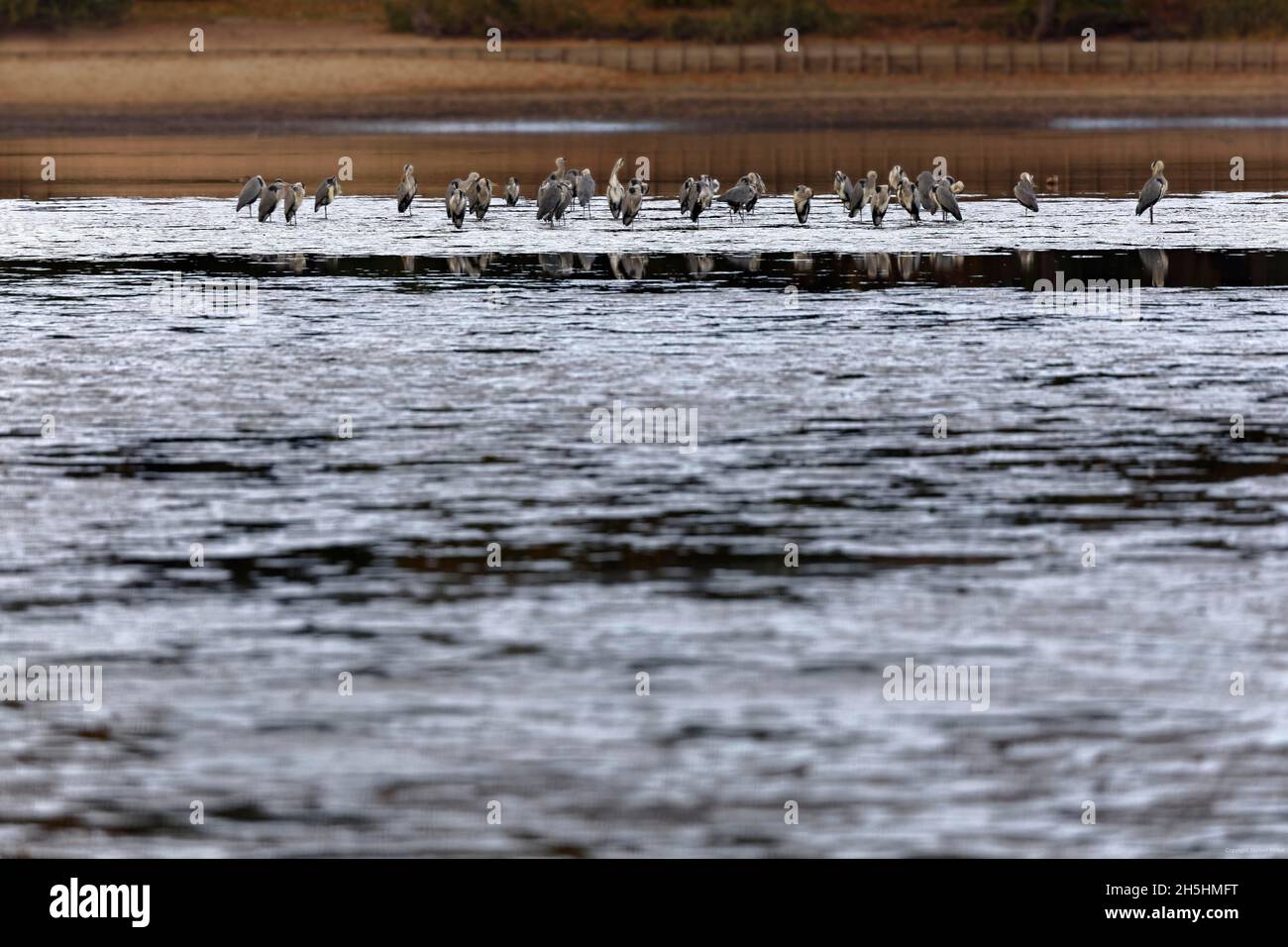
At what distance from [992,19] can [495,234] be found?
2540 inches

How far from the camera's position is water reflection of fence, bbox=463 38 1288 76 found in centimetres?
7600

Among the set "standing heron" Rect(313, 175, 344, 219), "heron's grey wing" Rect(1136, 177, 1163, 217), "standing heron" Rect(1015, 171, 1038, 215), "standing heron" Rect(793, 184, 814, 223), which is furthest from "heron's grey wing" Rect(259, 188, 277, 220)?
"heron's grey wing" Rect(1136, 177, 1163, 217)

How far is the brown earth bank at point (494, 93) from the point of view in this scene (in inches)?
2527

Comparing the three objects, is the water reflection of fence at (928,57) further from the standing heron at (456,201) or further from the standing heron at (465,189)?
the standing heron at (456,201)

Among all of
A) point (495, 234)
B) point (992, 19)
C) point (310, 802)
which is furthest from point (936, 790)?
point (992, 19)

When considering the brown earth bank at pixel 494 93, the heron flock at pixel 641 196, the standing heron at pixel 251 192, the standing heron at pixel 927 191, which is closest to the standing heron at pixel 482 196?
the heron flock at pixel 641 196

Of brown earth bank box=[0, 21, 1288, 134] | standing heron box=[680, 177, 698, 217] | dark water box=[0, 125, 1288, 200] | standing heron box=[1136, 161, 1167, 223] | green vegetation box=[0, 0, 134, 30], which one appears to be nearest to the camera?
standing heron box=[1136, 161, 1167, 223]

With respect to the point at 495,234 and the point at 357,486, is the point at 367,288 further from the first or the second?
the point at 357,486

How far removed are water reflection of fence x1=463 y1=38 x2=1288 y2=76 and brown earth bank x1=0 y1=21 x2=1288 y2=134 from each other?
116 centimetres

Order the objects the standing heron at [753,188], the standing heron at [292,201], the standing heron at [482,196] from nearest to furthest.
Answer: the standing heron at [482,196]
the standing heron at [292,201]
the standing heron at [753,188]

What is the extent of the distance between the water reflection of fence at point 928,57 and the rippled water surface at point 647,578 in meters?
57.7

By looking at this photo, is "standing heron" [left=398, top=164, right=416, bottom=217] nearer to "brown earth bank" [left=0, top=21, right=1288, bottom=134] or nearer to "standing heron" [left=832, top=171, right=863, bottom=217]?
"standing heron" [left=832, top=171, right=863, bottom=217]
